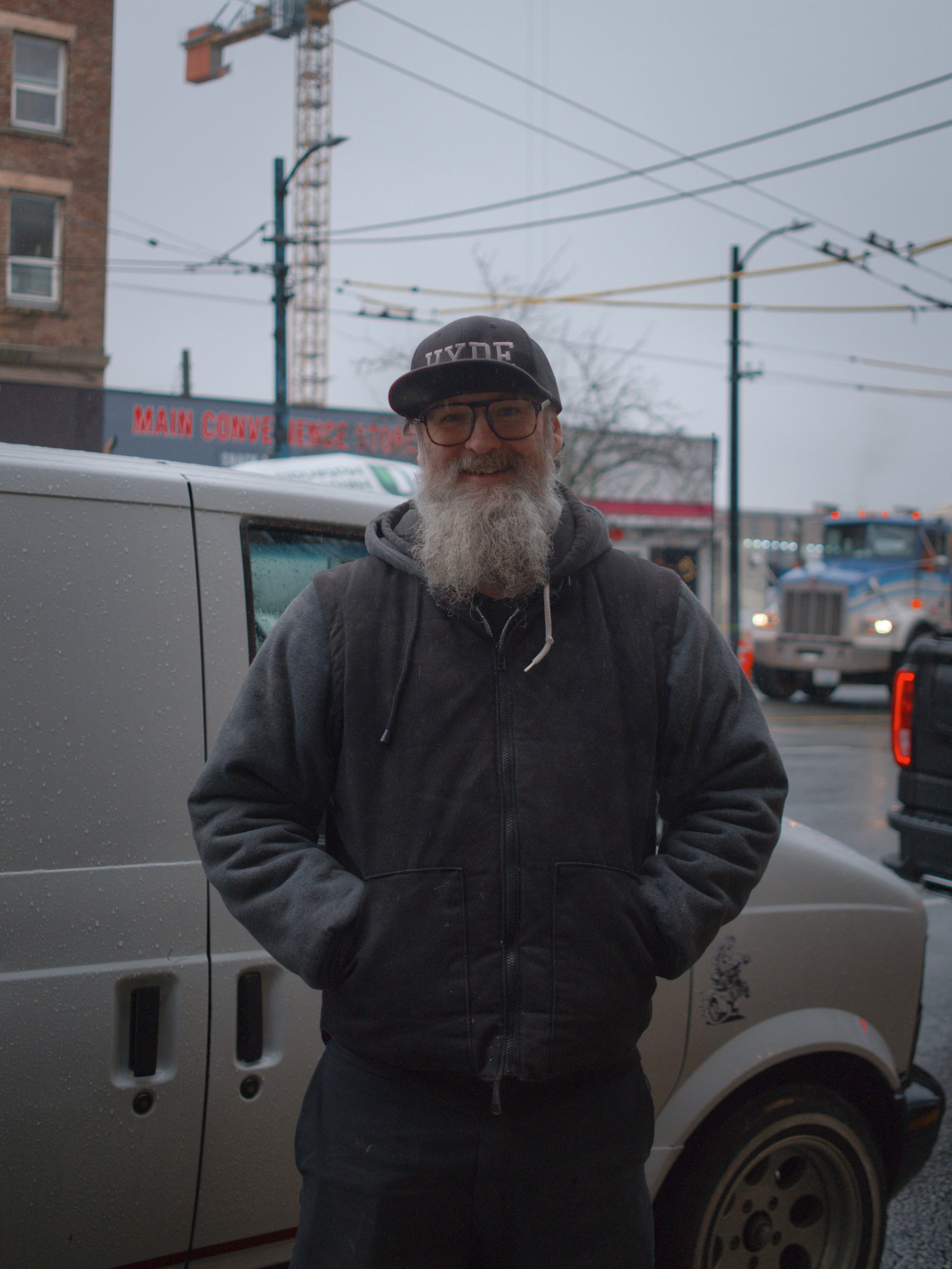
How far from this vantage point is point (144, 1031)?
2.01 meters

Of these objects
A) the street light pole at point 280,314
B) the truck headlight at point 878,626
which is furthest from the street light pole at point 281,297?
the truck headlight at point 878,626

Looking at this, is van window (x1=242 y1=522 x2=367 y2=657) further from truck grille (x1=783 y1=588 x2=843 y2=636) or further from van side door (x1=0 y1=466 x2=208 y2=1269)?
truck grille (x1=783 y1=588 x2=843 y2=636)

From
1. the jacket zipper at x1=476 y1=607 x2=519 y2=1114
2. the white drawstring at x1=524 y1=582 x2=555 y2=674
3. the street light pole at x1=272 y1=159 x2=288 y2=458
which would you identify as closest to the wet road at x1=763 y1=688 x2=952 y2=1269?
the jacket zipper at x1=476 y1=607 x2=519 y2=1114

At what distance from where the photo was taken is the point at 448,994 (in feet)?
5.43

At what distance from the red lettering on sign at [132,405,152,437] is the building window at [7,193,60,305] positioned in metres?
2.42

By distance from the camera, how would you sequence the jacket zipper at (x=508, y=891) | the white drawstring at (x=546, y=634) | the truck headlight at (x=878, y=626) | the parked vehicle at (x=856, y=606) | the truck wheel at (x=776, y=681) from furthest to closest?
the truck wheel at (x=776, y=681)
the parked vehicle at (x=856, y=606)
the truck headlight at (x=878, y=626)
the white drawstring at (x=546, y=634)
the jacket zipper at (x=508, y=891)

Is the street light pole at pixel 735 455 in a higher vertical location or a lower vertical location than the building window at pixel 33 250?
lower

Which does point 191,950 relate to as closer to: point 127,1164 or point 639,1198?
point 127,1164

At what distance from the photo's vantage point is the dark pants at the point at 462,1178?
1.67 metres

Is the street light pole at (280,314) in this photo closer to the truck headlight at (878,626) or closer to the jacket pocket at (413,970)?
the truck headlight at (878,626)

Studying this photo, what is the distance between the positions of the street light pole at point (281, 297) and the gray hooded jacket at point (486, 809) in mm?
13877

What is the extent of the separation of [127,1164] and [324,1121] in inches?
18.1

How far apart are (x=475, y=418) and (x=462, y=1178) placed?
3.95ft

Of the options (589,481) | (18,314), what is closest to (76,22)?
(18,314)
